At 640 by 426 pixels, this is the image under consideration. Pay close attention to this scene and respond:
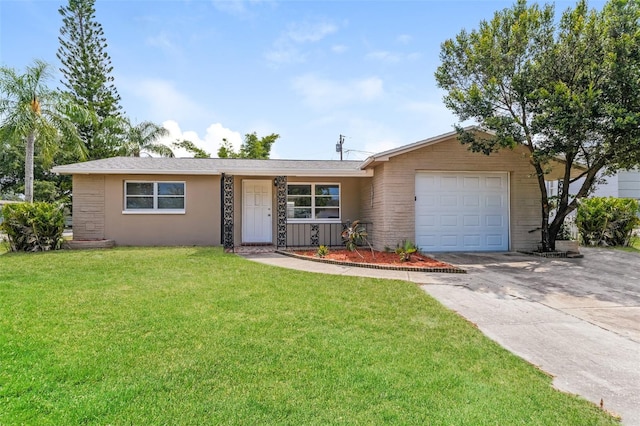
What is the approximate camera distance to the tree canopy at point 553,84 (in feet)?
25.6

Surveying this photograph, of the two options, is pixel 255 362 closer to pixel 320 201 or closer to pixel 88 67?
pixel 320 201

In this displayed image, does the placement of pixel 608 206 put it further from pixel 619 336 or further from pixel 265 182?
pixel 265 182

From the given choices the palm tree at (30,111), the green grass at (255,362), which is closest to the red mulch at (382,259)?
the green grass at (255,362)

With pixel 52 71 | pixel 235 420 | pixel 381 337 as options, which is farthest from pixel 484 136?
pixel 52 71

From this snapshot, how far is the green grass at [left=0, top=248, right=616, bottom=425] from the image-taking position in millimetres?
2469

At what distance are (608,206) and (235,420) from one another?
14133 mm

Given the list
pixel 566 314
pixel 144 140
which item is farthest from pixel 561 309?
pixel 144 140

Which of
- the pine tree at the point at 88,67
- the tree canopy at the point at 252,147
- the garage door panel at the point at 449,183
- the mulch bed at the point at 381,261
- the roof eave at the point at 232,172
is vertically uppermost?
the pine tree at the point at 88,67

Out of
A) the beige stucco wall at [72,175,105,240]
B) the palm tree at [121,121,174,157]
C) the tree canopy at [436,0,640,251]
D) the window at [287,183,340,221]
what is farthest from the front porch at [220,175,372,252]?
the palm tree at [121,121,174,157]

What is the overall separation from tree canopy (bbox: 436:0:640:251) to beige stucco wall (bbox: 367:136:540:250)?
51 cm

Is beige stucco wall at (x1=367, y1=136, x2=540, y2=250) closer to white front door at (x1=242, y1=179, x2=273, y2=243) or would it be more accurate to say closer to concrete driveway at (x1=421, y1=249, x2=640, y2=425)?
concrete driveway at (x1=421, y1=249, x2=640, y2=425)

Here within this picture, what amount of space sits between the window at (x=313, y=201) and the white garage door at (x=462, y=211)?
343 cm

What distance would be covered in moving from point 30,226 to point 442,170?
1264cm

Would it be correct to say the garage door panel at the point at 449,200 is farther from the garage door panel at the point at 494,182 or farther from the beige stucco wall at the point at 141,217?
the beige stucco wall at the point at 141,217
